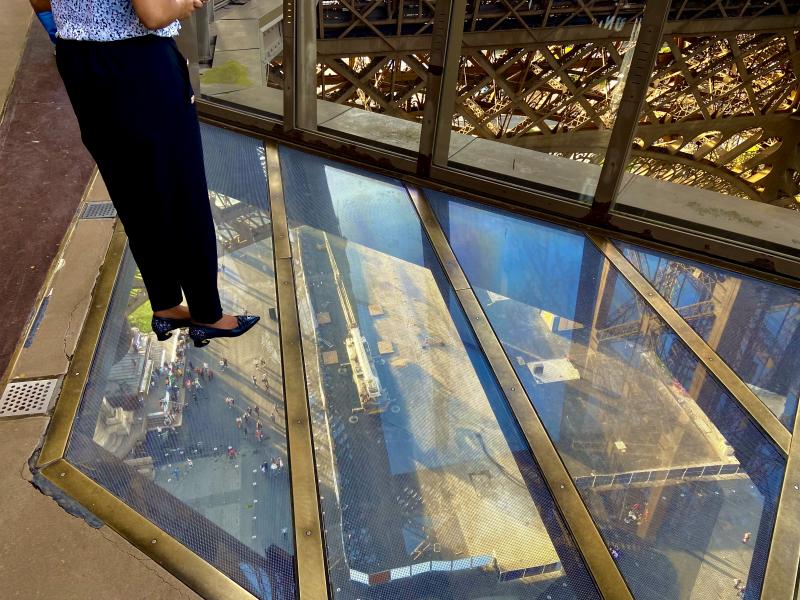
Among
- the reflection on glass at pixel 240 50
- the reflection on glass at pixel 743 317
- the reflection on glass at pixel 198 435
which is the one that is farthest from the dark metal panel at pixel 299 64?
the reflection on glass at pixel 743 317

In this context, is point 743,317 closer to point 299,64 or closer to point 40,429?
point 40,429

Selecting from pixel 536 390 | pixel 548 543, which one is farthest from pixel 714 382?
pixel 548 543

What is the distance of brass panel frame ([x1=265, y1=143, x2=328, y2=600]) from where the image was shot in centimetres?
147

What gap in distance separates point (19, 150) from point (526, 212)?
2.72m

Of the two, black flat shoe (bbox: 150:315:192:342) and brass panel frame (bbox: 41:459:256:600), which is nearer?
brass panel frame (bbox: 41:459:256:600)

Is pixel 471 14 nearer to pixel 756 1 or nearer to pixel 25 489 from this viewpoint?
pixel 756 1

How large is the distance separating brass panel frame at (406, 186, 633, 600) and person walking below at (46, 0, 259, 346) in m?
1.03

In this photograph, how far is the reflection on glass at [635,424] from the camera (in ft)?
5.18

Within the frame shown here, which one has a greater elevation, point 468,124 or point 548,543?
point 548,543

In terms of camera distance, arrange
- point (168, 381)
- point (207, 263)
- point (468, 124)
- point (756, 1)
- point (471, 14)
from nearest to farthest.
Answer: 1. point (207, 263)
2. point (168, 381)
3. point (471, 14)
4. point (756, 1)
5. point (468, 124)

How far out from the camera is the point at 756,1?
49.2 feet

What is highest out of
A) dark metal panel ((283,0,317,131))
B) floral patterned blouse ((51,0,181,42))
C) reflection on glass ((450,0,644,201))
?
floral patterned blouse ((51,0,181,42))

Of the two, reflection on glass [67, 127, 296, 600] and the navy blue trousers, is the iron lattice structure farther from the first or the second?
the navy blue trousers

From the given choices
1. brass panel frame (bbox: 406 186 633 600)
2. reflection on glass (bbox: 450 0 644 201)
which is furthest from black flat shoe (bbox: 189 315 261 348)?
reflection on glass (bbox: 450 0 644 201)
